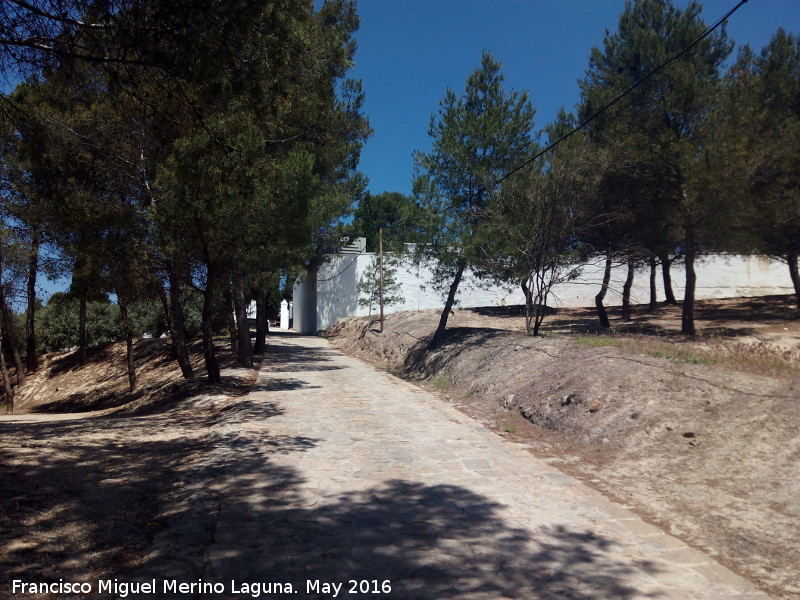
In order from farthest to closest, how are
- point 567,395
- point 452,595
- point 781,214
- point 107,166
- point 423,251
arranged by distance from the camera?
1. point 423,251
2. point 781,214
3. point 107,166
4. point 567,395
5. point 452,595

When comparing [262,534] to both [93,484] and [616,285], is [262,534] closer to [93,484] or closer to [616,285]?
[93,484]

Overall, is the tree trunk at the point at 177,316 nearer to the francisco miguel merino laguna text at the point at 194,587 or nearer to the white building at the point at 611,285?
the francisco miguel merino laguna text at the point at 194,587

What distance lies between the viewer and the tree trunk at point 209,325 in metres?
12.4

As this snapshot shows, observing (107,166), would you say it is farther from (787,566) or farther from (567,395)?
(787,566)

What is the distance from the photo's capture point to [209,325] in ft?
43.9

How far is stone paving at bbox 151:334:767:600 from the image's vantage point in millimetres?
4047

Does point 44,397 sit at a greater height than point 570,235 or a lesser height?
lesser

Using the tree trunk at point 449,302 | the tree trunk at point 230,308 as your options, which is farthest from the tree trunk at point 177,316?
the tree trunk at point 449,302

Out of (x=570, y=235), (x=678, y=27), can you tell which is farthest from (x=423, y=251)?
(x=678, y=27)

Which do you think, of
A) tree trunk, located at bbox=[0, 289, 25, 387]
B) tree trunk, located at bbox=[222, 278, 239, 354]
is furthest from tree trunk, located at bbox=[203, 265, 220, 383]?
tree trunk, located at bbox=[0, 289, 25, 387]

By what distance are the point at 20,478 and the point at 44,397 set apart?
21.2m

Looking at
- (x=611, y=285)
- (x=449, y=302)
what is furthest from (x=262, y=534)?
(x=611, y=285)

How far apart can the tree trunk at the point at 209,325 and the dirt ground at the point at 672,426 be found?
510 centimetres

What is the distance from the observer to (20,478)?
5.65m
